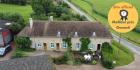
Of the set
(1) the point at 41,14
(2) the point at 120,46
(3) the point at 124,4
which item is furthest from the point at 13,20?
(3) the point at 124,4

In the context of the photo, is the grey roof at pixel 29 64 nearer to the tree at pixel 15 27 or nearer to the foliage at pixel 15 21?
the tree at pixel 15 27

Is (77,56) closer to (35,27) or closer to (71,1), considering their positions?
(35,27)

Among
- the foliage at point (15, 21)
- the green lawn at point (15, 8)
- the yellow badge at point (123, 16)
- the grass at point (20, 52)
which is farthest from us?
the green lawn at point (15, 8)

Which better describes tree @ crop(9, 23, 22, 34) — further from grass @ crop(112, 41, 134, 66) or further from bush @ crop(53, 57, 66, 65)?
grass @ crop(112, 41, 134, 66)

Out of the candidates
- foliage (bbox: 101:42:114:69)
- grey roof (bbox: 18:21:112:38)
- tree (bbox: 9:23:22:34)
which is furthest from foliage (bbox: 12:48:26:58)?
foliage (bbox: 101:42:114:69)

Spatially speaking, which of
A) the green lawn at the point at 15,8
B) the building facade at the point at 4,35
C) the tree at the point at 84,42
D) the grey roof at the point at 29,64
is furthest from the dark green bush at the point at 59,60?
the green lawn at the point at 15,8

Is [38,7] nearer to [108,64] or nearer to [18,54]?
[18,54]

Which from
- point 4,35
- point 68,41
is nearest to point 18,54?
point 4,35
